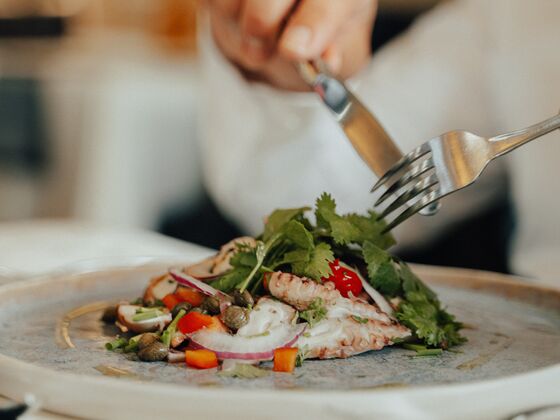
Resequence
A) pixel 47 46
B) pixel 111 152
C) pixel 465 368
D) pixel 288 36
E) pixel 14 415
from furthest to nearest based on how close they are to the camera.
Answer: pixel 47 46 → pixel 111 152 → pixel 288 36 → pixel 465 368 → pixel 14 415

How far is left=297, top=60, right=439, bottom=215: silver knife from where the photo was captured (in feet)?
4.31

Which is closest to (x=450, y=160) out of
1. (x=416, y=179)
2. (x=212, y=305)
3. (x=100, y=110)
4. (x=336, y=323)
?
(x=416, y=179)

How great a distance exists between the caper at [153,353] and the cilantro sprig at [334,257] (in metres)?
0.17

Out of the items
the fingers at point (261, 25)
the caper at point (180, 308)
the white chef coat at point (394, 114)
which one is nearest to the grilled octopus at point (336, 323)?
the caper at point (180, 308)

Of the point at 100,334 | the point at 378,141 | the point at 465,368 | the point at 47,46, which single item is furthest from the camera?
the point at 47,46

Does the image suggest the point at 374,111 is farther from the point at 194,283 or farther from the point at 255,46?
the point at 194,283

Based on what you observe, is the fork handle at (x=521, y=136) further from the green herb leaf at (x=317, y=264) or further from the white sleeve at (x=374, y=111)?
the white sleeve at (x=374, y=111)

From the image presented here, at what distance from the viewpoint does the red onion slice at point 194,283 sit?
1.07 metres

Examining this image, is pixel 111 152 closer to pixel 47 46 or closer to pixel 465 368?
pixel 47 46

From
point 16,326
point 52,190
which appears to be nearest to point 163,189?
point 52,190

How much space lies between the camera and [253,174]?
2807mm

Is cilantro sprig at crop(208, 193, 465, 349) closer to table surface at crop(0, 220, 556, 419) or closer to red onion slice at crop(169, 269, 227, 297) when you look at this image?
red onion slice at crop(169, 269, 227, 297)

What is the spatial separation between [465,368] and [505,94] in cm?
180

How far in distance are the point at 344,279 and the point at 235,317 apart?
18cm
